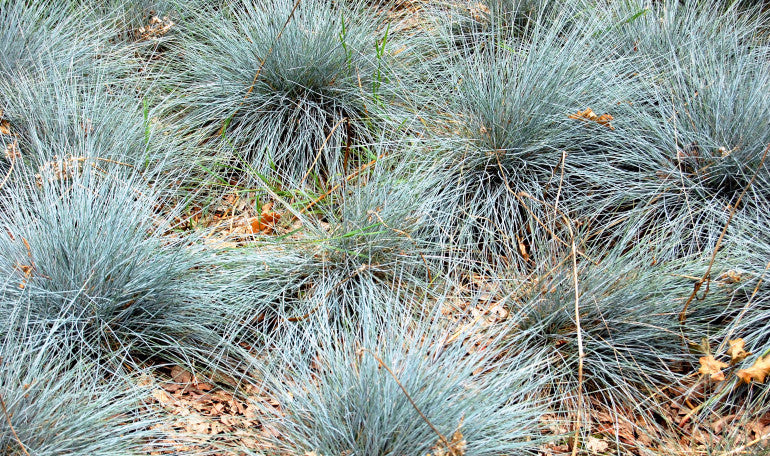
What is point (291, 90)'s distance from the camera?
3615 millimetres

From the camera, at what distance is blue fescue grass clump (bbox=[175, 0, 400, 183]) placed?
3541 mm

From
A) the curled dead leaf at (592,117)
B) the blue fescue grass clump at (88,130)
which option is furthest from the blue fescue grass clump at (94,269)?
the curled dead leaf at (592,117)

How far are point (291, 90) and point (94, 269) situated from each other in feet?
5.25

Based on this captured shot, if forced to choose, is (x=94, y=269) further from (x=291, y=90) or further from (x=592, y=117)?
(x=592, y=117)

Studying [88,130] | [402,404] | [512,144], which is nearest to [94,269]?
[88,130]

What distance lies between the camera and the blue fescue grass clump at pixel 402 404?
2123 mm

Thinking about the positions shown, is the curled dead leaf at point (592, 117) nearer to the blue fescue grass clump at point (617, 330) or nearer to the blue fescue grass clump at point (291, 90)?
the blue fescue grass clump at point (617, 330)

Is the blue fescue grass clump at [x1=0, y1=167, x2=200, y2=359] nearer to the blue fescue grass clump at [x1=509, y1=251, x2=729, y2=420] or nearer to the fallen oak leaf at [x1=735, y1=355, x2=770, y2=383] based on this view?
the blue fescue grass clump at [x1=509, y1=251, x2=729, y2=420]

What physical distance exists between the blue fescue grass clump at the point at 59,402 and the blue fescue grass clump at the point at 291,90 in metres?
1.46

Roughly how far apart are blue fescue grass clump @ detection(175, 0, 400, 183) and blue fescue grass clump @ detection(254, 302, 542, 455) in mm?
1379

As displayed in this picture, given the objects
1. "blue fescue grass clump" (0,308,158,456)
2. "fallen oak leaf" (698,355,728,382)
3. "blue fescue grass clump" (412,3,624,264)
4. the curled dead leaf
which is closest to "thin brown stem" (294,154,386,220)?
"blue fescue grass clump" (412,3,624,264)

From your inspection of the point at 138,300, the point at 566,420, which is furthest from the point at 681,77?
the point at 138,300

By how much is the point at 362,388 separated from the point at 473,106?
5.83 feet

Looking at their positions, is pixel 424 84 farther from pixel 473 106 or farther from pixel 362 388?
pixel 362 388
